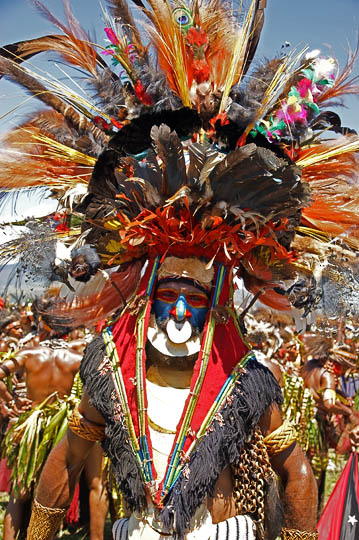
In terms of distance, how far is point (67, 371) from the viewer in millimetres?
6289

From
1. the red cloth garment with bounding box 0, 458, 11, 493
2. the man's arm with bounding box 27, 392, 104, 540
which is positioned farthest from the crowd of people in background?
the man's arm with bounding box 27, 392, 104, 540

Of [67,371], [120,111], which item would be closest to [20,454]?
[67,371]

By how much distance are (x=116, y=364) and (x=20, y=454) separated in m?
2.98

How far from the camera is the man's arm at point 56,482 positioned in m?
3.16

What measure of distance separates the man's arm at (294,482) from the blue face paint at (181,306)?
0.52 meters

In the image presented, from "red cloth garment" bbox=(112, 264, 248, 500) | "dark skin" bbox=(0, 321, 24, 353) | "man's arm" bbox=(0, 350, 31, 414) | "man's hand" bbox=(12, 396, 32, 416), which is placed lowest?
"red cloth garment" bbox=(112, 264, 248, 500)

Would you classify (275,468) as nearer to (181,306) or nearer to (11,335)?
(181,306)

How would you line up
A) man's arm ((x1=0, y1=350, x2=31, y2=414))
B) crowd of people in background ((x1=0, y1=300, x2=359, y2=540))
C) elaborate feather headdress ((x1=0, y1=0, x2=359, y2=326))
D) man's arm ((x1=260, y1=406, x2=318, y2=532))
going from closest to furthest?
elaborate feather headdress ((x1=0, y1=0, x2=359, y2=326)) → man's arm ((x1=260, y1=406, x2=318, y2=532)) → crowd of people in background ((x1=0, y1=300, x2=359, y2=540)) → man's arm ((x1=0, y1=350, x2=31, y2=414))

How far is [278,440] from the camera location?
2.84m

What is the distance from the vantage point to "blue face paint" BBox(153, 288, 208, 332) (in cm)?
286

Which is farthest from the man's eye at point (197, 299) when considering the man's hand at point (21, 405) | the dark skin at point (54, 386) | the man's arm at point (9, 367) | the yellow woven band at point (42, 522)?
the man's hand at point (21, 405)

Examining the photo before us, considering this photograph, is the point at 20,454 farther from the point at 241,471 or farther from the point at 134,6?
the point at 134,6

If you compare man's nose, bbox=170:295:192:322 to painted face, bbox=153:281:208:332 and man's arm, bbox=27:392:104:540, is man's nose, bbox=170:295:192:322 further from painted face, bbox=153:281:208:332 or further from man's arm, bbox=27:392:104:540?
man's arm, bbox=27:392:104:540

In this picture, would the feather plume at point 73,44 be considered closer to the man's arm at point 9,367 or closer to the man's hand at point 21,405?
the man's arm at point 9,367
